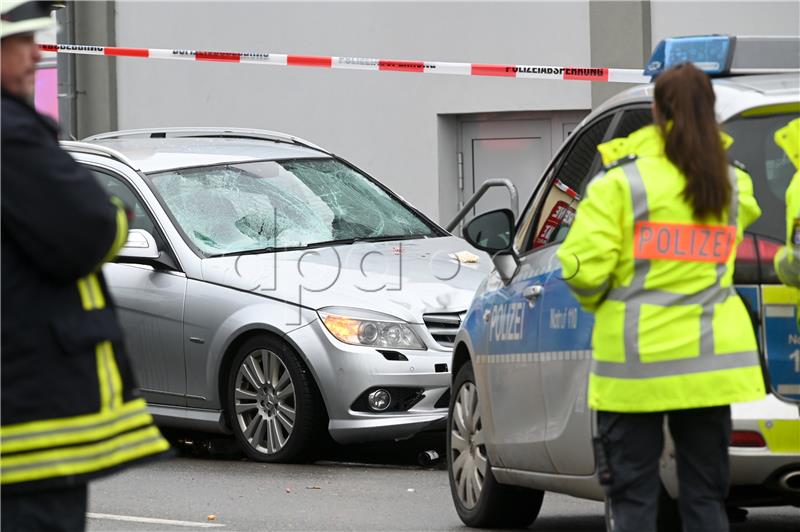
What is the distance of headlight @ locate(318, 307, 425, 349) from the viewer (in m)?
9.03

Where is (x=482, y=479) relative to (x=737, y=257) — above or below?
below

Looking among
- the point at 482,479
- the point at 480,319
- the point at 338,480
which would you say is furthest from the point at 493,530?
the point at 338,480

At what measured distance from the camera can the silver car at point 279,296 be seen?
904cm

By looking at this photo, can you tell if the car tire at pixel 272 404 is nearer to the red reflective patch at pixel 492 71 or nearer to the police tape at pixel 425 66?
the police tape at pixel 425 66

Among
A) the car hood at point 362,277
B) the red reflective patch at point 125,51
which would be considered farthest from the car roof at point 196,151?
the red reflective patch at point 125,51

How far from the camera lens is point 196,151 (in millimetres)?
10859

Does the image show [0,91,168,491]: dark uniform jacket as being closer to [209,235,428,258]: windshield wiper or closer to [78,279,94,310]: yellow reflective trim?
[78,279,94,310]: yellow reflective trim

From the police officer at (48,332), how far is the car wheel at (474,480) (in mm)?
3384

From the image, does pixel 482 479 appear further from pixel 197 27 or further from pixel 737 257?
pixel 197 27

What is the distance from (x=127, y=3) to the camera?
18.7 meters

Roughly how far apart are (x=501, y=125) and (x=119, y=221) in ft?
43.3

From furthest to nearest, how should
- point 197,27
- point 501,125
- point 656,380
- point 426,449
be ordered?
point 197,27, point 501,125, point 426,449, point 656,380

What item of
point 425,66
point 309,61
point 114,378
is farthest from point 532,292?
point 309,61

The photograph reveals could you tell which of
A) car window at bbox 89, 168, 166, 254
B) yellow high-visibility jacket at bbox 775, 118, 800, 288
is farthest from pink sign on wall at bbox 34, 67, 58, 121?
yellow high-visibility jacket at bbox 775, 118, 800, 288
